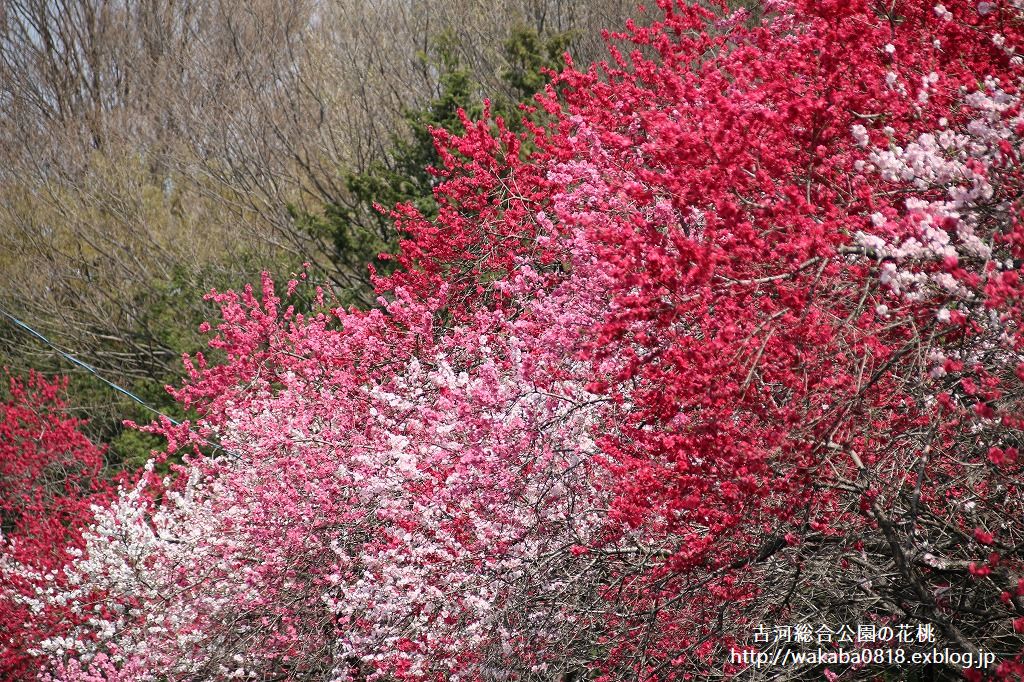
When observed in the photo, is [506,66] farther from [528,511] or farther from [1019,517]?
[1019,517]

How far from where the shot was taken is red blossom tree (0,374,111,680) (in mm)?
11484

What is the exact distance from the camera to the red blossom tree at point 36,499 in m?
11.5

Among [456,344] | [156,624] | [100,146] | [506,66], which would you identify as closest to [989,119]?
[456,344]

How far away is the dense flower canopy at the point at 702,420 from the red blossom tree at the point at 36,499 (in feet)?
11.5

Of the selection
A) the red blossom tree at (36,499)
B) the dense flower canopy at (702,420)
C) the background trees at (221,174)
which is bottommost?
the red blossom tree at (36,499)

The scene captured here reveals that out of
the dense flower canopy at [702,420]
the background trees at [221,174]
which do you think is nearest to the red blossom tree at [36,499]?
the background trees at [221,174]

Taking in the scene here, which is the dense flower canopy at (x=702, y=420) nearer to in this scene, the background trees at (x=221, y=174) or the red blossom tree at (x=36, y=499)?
the red blossom tree at (x=36, y=499)

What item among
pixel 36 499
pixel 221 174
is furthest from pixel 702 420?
pixel 221 174

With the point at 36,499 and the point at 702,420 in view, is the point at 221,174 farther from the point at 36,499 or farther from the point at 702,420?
the point at 702,420

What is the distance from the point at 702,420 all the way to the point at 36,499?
1297 cm

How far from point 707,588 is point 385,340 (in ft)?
14.6

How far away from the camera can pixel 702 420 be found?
465 centimetres

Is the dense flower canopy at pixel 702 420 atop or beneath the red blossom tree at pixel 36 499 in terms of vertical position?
atop

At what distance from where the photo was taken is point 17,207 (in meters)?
19.4
